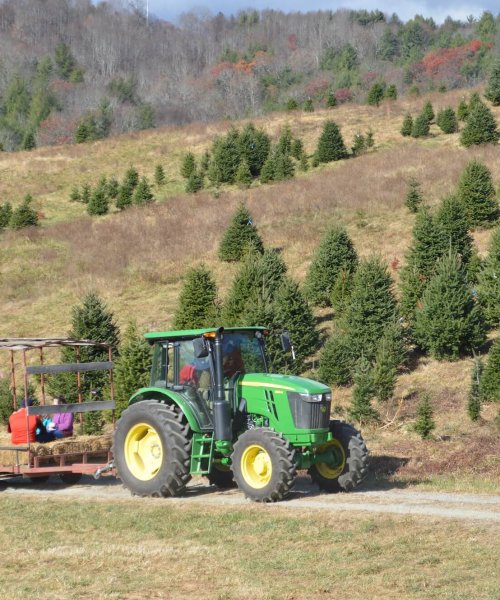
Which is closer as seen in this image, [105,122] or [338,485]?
[338,485]

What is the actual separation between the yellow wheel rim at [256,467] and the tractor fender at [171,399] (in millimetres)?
953

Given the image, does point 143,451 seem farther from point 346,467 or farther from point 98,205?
point 98,205

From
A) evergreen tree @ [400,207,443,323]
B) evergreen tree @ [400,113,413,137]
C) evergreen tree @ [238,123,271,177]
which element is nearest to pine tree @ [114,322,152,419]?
evergreen tree @ [400,207,443,323]

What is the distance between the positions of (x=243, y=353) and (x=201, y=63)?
170 metres

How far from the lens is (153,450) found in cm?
1355

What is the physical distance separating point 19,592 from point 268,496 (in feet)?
16.3

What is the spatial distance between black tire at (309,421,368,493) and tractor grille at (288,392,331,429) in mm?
535

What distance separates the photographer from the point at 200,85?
146 metres

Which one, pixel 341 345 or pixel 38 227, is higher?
pixel 38 227

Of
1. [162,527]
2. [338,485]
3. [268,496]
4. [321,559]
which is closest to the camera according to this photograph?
[321,559]

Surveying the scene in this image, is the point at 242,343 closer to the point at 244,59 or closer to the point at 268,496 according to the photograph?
the point at 268,496

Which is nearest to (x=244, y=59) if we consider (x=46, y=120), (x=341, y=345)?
(x=46, y=120)

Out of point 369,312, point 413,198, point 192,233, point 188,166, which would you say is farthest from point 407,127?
point 369,312

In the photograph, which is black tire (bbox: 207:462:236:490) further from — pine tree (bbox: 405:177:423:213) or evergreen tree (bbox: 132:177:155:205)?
evergreen tree (bbox: 132:177:155:205)
